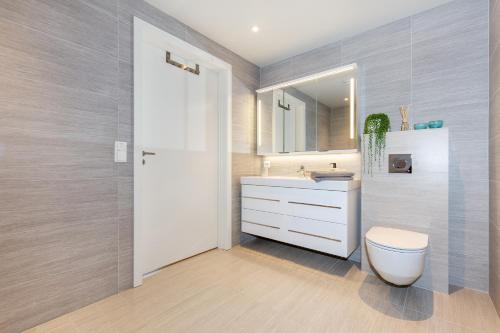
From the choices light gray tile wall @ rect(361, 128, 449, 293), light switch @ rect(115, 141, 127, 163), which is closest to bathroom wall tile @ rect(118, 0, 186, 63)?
light switch @ rect(115, 141, 127, 163)

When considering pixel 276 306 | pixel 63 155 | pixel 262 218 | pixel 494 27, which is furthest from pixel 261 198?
pixel 494 27

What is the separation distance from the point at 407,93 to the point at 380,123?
398 millimetres

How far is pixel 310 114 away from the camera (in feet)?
8.75

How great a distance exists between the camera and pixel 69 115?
1.51 meters

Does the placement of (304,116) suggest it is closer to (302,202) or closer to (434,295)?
(302,202)

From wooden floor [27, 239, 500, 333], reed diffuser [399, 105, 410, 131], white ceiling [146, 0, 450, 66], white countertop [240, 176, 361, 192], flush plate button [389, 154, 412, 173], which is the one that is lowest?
wooden floor [27, 239, 500, 333]

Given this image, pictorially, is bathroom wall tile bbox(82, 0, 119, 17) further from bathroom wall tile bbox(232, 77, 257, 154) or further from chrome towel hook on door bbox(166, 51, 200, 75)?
bathroom wall tile bbox(232, 77, 257, 154)

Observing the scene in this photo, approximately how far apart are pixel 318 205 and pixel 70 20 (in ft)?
7.36

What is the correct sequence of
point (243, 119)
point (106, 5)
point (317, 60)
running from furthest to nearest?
point (243, 119) < point (317, 60) < point (106, 5)

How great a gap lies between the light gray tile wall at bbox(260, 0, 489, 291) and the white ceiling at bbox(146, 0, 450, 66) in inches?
8.1

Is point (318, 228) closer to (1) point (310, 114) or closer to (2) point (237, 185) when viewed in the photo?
(2) point (237, 185)

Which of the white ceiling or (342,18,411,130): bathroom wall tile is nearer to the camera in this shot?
the white ceiling

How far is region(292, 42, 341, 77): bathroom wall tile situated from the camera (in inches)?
98.6

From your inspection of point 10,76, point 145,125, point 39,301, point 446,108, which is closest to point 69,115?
point 10,76
